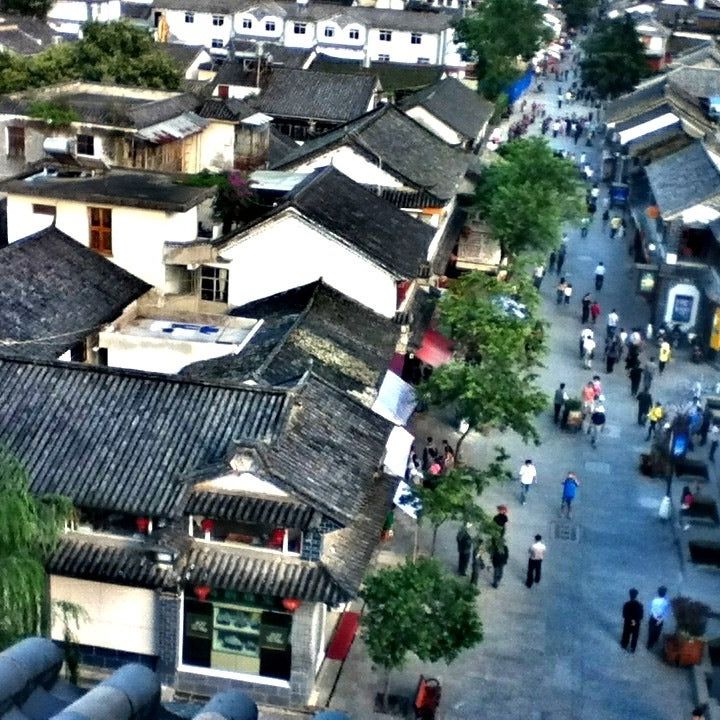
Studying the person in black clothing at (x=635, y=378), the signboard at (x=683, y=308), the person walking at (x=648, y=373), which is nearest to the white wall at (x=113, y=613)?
the person walking at (x=648, y=373)

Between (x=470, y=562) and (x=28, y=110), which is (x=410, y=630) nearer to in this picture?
(x=470, y=562)

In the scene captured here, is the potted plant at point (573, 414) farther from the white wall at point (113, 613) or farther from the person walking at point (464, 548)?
the white wall at point (113, 613)

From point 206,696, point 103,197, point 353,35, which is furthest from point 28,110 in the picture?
point 353,35

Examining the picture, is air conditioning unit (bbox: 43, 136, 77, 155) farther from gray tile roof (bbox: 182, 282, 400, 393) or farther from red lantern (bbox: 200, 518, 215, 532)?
red lantern (bbox: 200, 518, 215, 532)

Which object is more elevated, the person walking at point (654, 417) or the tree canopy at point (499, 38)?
the tree canopy at point (499, 38)

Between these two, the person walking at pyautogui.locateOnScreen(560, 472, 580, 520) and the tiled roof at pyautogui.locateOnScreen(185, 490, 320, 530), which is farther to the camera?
the person walking at pyautogui.locateOnScreen(560, 472, 580, 520)

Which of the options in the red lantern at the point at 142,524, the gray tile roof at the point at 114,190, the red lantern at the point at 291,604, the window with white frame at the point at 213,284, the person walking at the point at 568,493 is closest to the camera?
the red lantern at the point at 291,604

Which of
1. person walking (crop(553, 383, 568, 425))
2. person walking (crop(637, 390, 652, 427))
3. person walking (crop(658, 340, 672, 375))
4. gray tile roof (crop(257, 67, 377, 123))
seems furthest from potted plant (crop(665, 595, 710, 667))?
gray tile roof (crop(257, 67, 377, 123))
